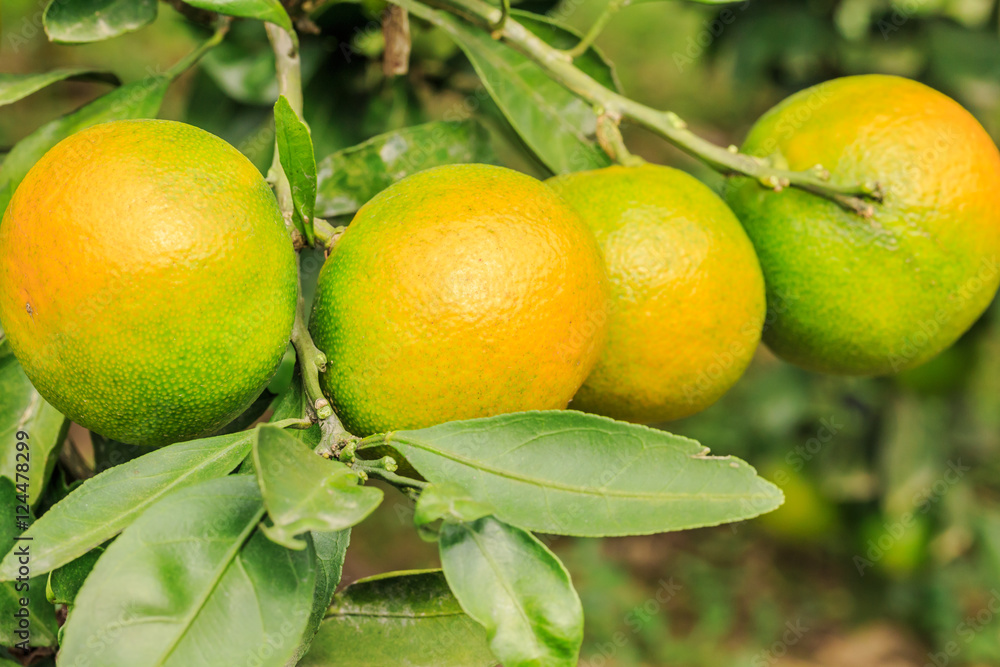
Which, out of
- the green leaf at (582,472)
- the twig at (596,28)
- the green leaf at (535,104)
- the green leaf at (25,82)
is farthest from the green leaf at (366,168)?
the green leaf at (582,472)

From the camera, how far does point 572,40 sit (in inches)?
46.0

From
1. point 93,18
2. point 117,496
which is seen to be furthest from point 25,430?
point 93,18

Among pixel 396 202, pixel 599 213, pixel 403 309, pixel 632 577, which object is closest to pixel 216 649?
pixel 403 309

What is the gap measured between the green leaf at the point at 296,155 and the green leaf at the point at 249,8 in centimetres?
17

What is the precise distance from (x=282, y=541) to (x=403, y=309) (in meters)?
0.25

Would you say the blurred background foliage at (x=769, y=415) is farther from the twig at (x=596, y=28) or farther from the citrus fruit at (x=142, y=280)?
the citrus fruit at (x=142, y=280)

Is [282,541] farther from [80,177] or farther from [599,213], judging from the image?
[599,213]

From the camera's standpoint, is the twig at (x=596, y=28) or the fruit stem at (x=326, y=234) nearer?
the fruit stem at (x=326, y=234)

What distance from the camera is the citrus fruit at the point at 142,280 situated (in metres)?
0.65

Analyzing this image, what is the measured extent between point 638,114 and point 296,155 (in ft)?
1.62

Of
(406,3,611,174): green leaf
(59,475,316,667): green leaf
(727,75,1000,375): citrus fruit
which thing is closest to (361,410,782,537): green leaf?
(59,475,316,667): green leaf

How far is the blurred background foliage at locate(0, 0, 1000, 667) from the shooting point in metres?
1.47

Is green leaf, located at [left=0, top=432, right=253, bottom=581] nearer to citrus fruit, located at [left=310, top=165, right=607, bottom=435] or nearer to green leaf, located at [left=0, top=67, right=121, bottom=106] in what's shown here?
citrus fruit, located at [left=310, top=165, right=607, bottom=435]

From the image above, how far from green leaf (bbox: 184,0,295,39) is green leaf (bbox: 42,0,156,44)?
0.20 metres
